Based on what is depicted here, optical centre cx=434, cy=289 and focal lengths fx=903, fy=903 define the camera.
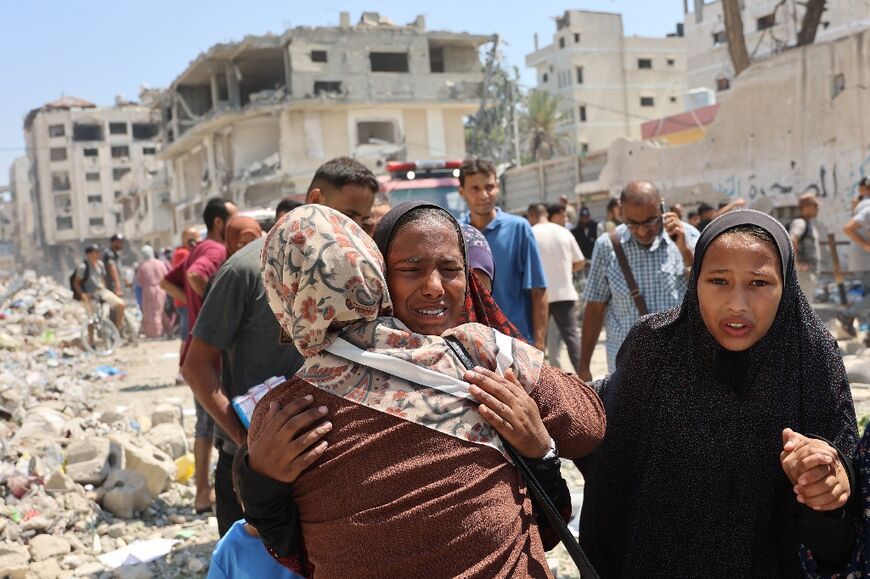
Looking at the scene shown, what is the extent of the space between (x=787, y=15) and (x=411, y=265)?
35790 mm

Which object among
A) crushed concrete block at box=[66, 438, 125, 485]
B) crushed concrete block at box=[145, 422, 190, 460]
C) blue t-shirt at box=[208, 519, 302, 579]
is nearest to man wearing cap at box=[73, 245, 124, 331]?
crushed concrete block at box=[145, 422, 190, 460]

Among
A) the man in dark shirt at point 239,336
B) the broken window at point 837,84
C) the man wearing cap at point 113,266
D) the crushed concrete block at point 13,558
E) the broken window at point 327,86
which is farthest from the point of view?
the broken window at point 327,86

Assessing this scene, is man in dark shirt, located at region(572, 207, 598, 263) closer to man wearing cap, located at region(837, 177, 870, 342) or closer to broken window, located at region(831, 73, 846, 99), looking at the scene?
man wearing cap, located at region(837, 177, 870, 342)

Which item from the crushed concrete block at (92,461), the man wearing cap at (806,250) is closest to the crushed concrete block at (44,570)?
the crushed concrete block at (92,461)

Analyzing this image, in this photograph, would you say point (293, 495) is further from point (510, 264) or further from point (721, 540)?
point (510, 264)

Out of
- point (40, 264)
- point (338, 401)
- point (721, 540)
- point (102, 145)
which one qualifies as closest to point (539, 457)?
point (338, 401)

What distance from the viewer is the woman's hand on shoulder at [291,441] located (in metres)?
1.74

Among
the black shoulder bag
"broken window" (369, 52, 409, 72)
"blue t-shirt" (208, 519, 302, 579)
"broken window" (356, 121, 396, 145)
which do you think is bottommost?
"blue t-shirt" (208, 519, 302, 579)

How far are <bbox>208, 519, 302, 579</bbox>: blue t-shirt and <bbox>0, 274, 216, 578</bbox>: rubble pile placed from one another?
8.94ft

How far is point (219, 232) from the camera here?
579 centimetres

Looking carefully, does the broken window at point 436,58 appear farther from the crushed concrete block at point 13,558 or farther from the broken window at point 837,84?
the crushed concrete block at point 13,558

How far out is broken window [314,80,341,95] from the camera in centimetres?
3634

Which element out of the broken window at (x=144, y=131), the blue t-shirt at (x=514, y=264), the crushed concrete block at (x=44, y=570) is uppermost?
the broken window at (x=144, y=131)

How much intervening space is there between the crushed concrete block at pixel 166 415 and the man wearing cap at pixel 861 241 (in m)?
6.49
